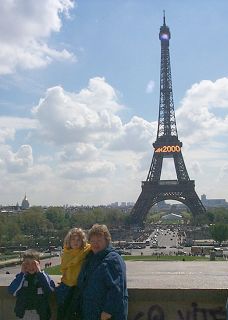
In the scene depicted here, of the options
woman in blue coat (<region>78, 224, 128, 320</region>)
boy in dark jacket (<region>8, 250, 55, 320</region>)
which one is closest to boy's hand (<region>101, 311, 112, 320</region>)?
woman in blue coat (<region>78, 224, 128, 320</region>)

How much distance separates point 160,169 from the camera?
119m

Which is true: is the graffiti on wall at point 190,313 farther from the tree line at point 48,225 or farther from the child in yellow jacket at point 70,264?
the tree line at point 48,225

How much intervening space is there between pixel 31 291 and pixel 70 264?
61cm

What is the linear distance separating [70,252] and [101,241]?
0.54 meters

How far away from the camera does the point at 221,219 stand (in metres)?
117

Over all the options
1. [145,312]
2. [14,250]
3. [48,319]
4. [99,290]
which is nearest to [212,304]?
[145,312]

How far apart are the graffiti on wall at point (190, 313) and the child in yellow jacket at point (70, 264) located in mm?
1077

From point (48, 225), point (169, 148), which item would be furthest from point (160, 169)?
point (48, 225)

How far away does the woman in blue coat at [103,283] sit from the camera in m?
6.47

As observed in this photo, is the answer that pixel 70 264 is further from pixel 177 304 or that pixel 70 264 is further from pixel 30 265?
pixel 177 304

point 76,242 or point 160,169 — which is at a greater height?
point 160,169

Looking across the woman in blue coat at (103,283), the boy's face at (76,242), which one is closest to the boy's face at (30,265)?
the boy's face at (76,242)

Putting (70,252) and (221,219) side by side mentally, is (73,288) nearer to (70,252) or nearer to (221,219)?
(70,252)

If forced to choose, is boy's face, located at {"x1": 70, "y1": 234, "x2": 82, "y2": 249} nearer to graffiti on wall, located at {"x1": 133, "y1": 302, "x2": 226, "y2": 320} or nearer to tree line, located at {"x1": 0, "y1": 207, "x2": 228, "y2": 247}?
graffiti on wall, located at {"x1": 133, "y1": 302, "x2": 226, "y2": 320}
